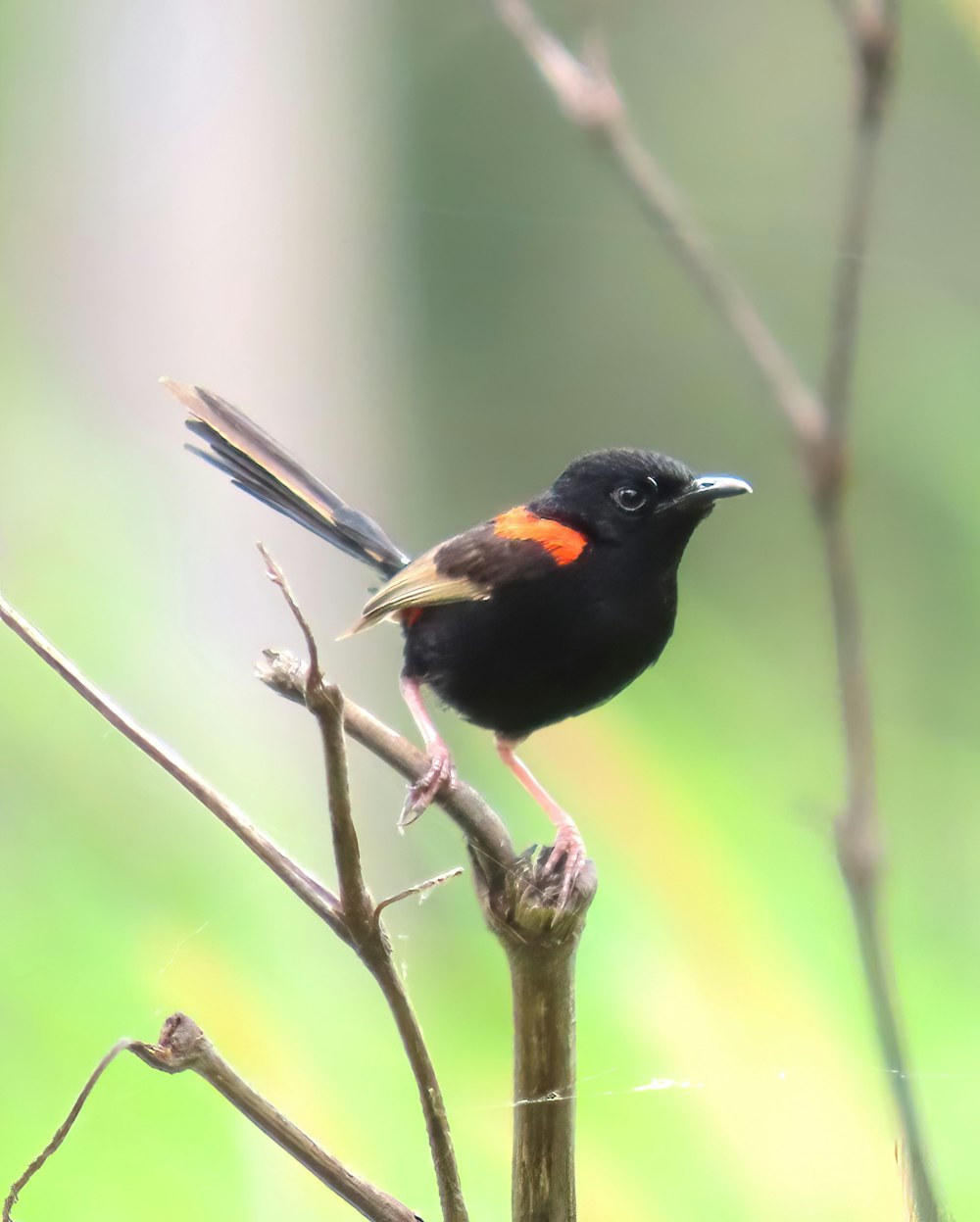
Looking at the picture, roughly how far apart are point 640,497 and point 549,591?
0.31 feet

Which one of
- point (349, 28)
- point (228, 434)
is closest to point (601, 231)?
point (349, 28)

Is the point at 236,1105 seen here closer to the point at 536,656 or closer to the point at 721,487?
the point at 536,656

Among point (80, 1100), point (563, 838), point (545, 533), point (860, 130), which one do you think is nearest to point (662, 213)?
point (860, 130)

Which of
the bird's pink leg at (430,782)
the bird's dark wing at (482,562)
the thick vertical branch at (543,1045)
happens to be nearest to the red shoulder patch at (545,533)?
the bird's dark wing at (482,562)

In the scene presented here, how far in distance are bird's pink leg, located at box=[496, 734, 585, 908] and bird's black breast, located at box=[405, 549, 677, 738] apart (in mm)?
76

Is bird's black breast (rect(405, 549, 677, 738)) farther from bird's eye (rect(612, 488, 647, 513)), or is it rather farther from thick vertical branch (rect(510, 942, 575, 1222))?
thick vertical branch (rect(510, 942, 575, 1222))

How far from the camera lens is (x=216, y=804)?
45cm

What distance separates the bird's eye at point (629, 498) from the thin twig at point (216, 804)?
0.37 meters

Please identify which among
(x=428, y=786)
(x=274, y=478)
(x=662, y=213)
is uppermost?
(x=662, y=213)

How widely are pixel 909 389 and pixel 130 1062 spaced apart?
122 cm

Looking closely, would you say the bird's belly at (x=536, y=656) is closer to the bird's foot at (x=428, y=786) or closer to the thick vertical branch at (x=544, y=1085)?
the bird's foot at (x=428, y=786)

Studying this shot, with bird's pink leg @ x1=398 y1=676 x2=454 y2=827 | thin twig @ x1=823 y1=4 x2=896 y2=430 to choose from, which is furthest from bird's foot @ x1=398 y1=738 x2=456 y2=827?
thin twig @ x1=823 y1=4 x2=896 y2=430

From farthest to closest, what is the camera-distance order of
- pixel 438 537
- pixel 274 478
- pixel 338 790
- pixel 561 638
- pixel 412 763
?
pixel 438 537, pixel 274 478, pixel 561 638, pixel 412 763, pixel 338 790

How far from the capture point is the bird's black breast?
0.69m
